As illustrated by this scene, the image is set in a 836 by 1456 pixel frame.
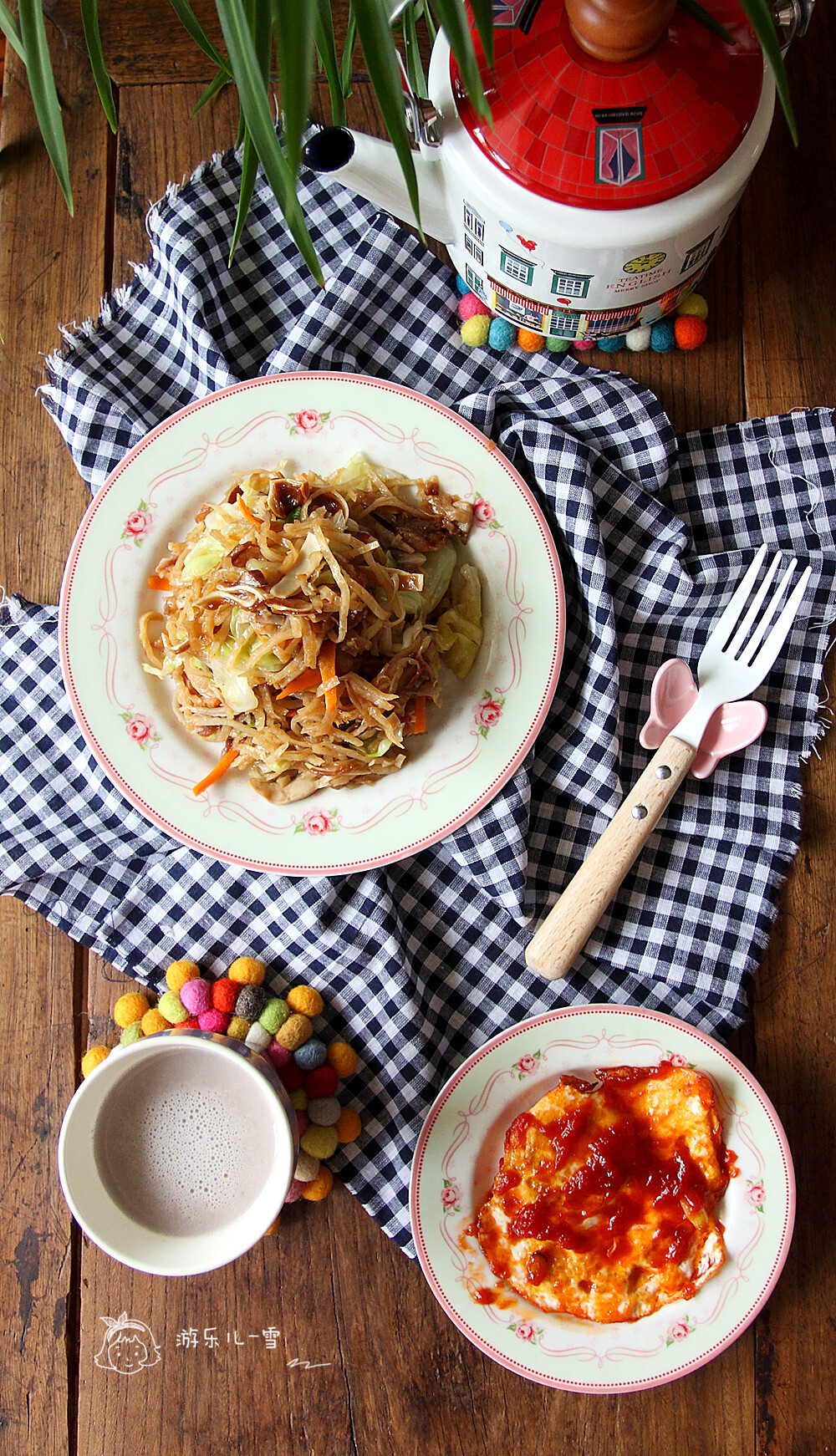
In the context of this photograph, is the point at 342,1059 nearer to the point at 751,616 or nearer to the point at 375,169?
the point at 751,616

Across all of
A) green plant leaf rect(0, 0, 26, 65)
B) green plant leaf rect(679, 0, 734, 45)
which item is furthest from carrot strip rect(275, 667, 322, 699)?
green plant leaf rect(679, 0, 734, 45)

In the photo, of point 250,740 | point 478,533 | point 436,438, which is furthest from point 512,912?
point 436,438

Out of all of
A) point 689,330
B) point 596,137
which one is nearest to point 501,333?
point 689,330

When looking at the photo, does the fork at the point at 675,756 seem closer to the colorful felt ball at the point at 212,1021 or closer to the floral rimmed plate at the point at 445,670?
the floral rimmed plate at the point at 445,670

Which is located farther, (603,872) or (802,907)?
(802,907)

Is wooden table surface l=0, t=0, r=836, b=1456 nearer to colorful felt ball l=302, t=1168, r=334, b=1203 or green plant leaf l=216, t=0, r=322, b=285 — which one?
Result: colorful felt ball l=302, t=1168, r=334, b=1203

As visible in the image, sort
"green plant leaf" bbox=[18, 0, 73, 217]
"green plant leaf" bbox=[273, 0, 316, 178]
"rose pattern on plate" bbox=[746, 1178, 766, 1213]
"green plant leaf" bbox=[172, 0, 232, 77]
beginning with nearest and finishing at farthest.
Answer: "green plant leaf" bbox=[273, 0, 316, 178] → "green plant leaf" bbox=[18, 0, 73, 217] → "green plant leaf" bbox=[172, 0, 232, 77] → "rose pattern on plate" bbox=[746, 1178, 766, 1213]
